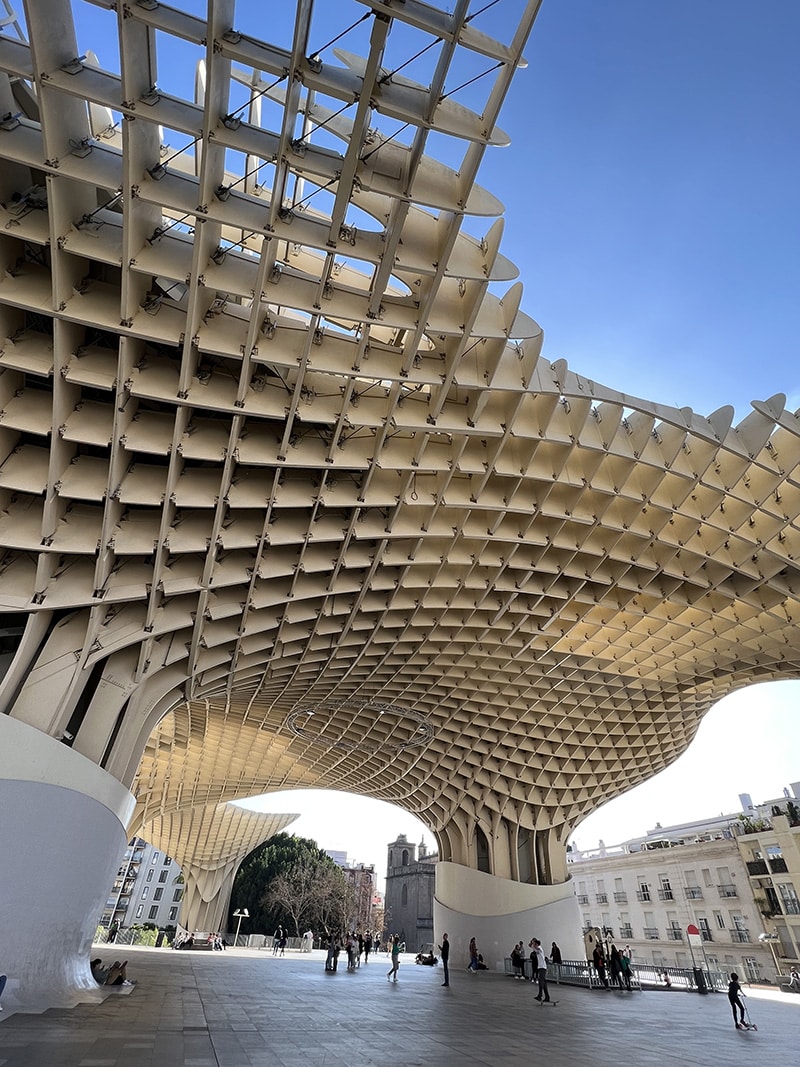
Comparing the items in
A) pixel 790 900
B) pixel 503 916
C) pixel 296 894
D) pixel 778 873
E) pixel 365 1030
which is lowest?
pixel 365 1030

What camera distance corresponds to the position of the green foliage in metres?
70.7

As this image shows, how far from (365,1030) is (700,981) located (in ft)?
73.4

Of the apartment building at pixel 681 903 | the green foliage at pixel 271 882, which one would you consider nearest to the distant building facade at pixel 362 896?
the green foliage at pixel 271 882

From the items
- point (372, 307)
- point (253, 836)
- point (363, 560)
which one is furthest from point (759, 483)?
point (253, 836)

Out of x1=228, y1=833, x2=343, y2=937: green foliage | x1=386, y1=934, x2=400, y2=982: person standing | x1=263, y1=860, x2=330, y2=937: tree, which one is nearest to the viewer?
x1=386, y1=934, x2=400, y2=982: person standing

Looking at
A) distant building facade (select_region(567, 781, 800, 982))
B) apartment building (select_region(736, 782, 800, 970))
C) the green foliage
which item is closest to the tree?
the green foliage

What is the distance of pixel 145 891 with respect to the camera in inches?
3883

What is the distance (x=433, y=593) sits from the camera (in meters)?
22.0

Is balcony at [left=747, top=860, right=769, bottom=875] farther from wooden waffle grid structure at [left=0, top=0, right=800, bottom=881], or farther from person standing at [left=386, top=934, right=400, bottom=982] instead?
person standing at [left=386, top=934, right=400, bottom=982]

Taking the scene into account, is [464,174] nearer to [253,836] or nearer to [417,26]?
[417,26]

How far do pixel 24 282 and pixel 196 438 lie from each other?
4.34 meters

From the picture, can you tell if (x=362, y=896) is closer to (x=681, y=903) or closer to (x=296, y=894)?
(x=296, y=894)

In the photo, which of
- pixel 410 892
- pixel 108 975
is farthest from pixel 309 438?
pixel 410 892

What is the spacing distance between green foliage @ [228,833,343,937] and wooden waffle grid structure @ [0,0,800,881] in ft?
184
